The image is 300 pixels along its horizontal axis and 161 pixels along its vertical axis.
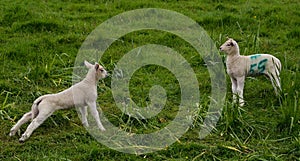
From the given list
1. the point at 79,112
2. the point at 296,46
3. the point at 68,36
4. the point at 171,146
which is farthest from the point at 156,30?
the point at 171,146

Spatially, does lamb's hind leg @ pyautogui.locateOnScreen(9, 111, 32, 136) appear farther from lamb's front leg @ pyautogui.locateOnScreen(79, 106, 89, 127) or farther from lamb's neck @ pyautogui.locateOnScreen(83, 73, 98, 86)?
lamb's neck @ pyautogui.locateOnScreen(83, 73, 98, 86)

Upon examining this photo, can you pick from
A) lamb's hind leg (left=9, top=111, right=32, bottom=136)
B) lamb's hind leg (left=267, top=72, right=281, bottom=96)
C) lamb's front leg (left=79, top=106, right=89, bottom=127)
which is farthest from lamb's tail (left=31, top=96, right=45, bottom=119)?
lamb's hind leg (left=267, top=72, right=281, bottom=96)

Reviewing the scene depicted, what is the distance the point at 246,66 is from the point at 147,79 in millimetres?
1589

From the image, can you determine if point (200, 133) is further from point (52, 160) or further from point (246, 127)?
point (52, 160)

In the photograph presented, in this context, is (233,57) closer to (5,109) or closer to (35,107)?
(35,107)

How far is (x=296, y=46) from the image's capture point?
10070 mm

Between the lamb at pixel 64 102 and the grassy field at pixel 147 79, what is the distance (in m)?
0.19

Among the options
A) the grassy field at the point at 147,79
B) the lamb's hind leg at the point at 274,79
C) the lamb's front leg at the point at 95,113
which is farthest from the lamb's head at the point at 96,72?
the lamb's hind leg at the point at 274,79

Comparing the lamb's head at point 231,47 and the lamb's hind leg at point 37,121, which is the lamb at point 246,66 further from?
the lamb's hind leg at point 37,121

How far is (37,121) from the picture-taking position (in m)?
6.74

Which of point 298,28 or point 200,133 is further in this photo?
point 298,28

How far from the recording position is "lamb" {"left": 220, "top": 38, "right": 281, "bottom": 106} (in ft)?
25.7

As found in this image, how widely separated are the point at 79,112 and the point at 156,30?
365 cm

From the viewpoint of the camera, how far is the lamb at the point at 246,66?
7.84 meters
